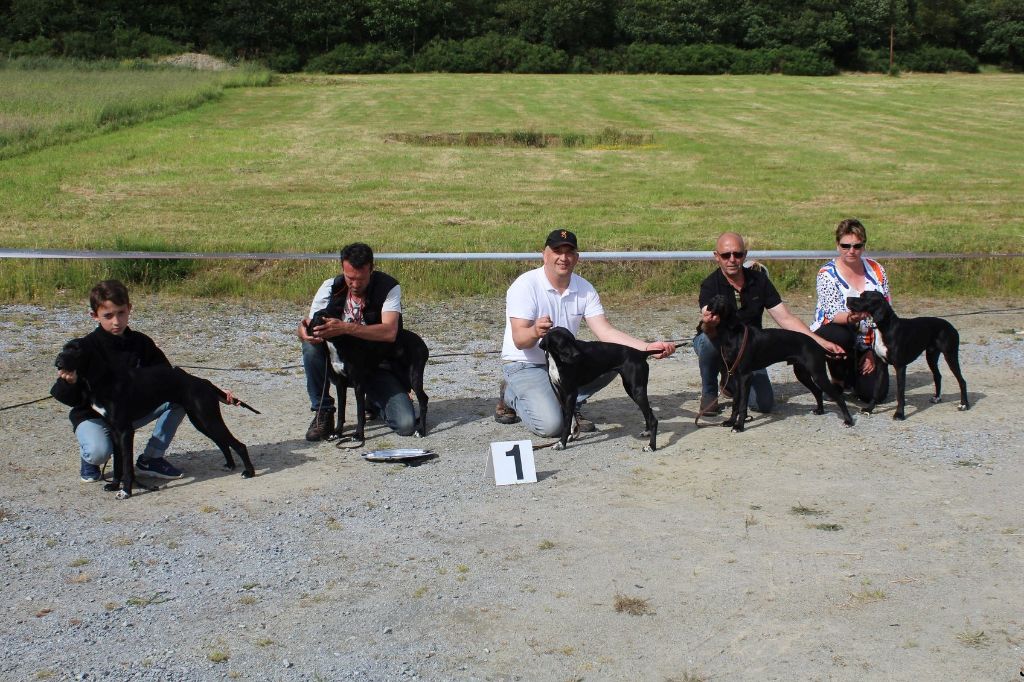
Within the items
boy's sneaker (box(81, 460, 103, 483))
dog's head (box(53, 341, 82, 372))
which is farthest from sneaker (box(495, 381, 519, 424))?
dog's head (box(53, 341, 82, 372))

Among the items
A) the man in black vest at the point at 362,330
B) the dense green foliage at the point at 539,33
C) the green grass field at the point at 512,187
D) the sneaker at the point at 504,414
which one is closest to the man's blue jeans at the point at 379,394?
the man in black vest at the point at 362,330

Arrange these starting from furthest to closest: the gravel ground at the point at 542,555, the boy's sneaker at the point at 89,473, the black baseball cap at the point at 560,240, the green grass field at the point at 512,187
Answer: the green grass field at the point at 512,187
the black baseball cap at the point at 560,240
the boy's sneaker at the point at 89,473
the gravel ground at the point at 542,555

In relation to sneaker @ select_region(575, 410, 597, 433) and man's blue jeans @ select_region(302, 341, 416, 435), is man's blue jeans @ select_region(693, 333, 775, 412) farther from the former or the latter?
man's blue jeans @ select_region(302, 341, 416, 435)

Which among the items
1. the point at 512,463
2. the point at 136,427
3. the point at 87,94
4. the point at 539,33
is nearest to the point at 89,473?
the point at 136,427

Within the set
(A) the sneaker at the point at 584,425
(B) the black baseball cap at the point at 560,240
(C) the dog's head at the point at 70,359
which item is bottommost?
(A) the sneaker at the point at 584,425

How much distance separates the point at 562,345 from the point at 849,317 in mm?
2311

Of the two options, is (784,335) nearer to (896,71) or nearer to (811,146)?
(811,146)

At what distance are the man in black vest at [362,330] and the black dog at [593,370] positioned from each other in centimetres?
104

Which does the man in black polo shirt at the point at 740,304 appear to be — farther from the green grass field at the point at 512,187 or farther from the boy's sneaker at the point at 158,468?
the green grass field at the point at 512,187

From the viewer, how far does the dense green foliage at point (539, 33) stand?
2218 inches

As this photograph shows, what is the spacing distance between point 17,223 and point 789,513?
45.3 ft

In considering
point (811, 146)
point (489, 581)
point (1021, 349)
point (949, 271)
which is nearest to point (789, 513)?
point (489, 581)

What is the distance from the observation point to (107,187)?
20484 mm

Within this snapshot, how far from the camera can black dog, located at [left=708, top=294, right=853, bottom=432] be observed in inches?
278
